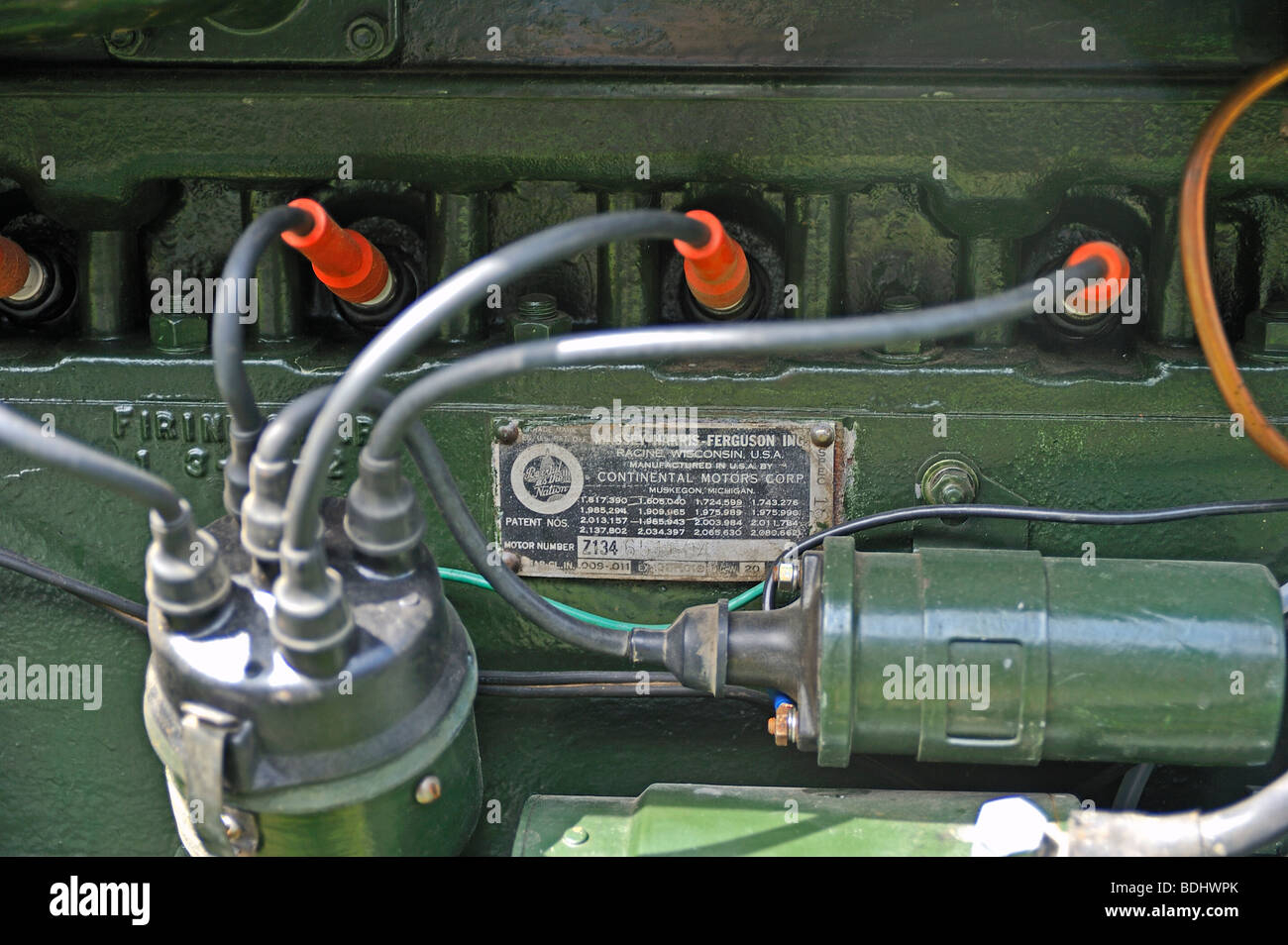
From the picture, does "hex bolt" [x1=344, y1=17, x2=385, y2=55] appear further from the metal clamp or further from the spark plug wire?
the spark plug wire

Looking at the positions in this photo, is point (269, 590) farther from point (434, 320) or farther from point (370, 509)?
point (434, 320)

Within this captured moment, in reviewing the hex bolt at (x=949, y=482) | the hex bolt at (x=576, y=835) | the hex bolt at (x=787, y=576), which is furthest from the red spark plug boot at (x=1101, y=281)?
the hex bolt at (x=576, y=835)

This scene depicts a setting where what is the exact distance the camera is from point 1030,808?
44.0 inches

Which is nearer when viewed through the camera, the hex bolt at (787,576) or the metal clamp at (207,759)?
the metal clamp at (207,759)

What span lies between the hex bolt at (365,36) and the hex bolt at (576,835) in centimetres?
91

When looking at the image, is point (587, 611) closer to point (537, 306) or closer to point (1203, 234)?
point (537, 306)

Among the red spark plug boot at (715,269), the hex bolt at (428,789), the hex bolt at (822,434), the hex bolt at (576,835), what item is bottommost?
the hex bolt at (576,835)

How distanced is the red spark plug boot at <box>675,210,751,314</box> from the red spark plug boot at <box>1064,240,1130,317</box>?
368 mm

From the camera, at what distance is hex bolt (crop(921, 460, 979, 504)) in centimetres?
135

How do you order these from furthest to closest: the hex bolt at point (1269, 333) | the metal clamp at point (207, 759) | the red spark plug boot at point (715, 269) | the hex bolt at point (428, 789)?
the hex bolt at point (1269, 333), the red spark plug boot at point (715, 269), the hex bolt at point (428, 789), the metal clamp at point (207, 759)

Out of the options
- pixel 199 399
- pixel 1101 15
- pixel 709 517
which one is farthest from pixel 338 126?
pixel 1101 15

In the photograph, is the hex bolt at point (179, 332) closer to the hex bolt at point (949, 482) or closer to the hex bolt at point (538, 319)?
the hex bolt at point (538, 319)

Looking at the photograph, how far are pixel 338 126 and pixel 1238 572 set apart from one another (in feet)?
3.70

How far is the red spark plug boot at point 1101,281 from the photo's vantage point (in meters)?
1.24
